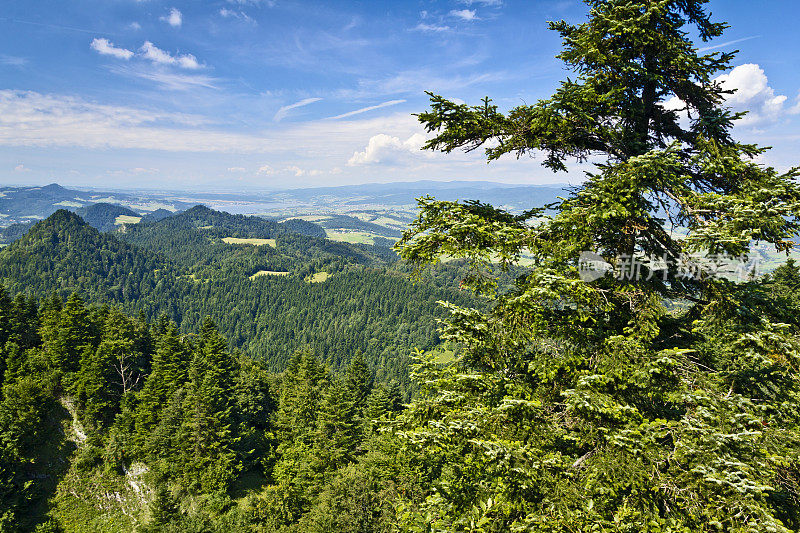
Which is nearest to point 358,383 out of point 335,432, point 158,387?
point 335,432

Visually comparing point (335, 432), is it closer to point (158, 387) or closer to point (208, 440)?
point (208, 440)

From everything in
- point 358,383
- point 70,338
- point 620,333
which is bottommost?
point 358,383

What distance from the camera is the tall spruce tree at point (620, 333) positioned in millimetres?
6012

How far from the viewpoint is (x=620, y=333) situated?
7.96 m

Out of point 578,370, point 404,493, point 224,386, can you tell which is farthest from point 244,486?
point 578,370

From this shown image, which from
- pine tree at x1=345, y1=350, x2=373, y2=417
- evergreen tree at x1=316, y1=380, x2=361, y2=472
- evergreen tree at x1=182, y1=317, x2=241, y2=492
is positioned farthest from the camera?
pine tree at x1=345, y1=350, x2=373, y2=417

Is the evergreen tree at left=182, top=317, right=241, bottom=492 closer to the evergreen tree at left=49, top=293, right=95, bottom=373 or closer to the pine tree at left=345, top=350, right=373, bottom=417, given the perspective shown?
the pine tree at left=345, top=350, right=373, bottom=417

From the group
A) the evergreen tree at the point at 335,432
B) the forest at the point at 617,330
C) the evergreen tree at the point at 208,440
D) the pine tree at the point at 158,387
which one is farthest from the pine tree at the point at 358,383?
the forest at the point at 617,330

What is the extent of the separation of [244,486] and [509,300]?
50.0 metres

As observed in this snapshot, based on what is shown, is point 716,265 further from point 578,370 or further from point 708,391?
point 578,370

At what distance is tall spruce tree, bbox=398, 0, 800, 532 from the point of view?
6012 mm

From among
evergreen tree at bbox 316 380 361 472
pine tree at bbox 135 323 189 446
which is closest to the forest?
evergreen tree at bbox 316 380 361 472

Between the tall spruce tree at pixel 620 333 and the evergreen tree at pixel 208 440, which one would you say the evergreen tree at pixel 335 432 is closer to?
the evergreen tree at pixel 208 440

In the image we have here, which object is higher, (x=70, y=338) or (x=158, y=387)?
(x=70, y=338)
